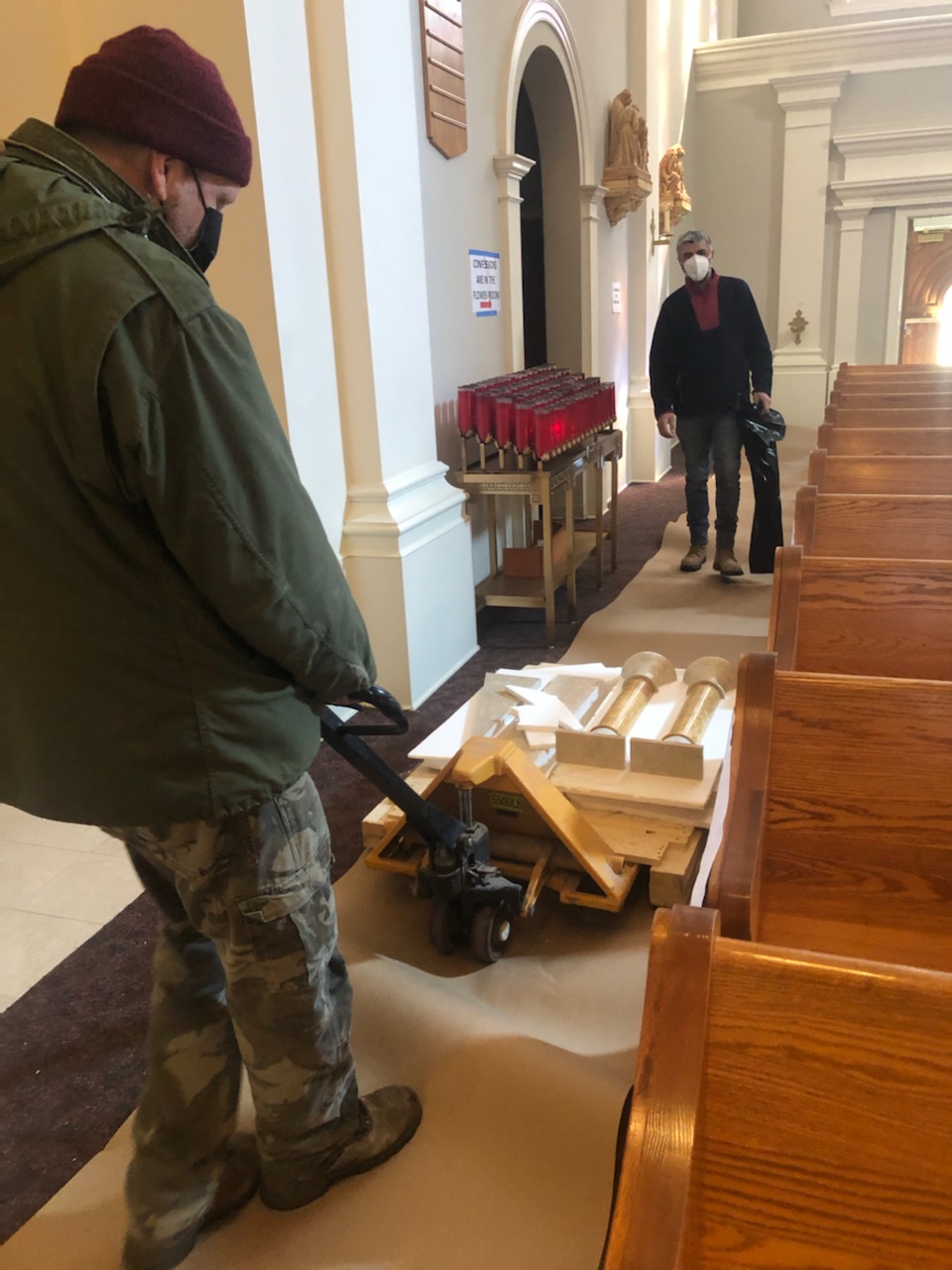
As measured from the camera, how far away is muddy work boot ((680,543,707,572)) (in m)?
5.40

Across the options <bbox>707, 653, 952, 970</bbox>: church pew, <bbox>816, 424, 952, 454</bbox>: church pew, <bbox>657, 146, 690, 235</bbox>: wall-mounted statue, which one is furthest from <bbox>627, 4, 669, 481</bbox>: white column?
<bbox>707, 653, 952, 970</bbox>: church pew

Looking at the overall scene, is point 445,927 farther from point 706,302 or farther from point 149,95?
point 706,302

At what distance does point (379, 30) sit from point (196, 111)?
254 cm

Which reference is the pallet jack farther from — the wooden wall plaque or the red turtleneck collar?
the red turtleneck collar

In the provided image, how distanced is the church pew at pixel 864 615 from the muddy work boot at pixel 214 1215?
1.34 metres

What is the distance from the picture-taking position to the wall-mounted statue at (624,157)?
7.03m

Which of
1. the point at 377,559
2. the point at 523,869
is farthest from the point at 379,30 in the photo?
the point at 523,869

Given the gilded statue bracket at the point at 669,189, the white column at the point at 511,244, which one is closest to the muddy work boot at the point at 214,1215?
the white column at the point at 511,244

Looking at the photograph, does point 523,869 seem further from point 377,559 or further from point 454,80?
point 454,80

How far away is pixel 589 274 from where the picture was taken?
6.84 m

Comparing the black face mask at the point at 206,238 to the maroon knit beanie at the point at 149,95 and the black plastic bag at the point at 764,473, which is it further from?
the black plastic bag at the point at 764,473

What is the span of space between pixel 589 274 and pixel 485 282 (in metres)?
2.09

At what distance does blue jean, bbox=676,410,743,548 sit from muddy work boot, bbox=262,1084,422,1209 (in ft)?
12.6

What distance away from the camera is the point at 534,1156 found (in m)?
1.67
